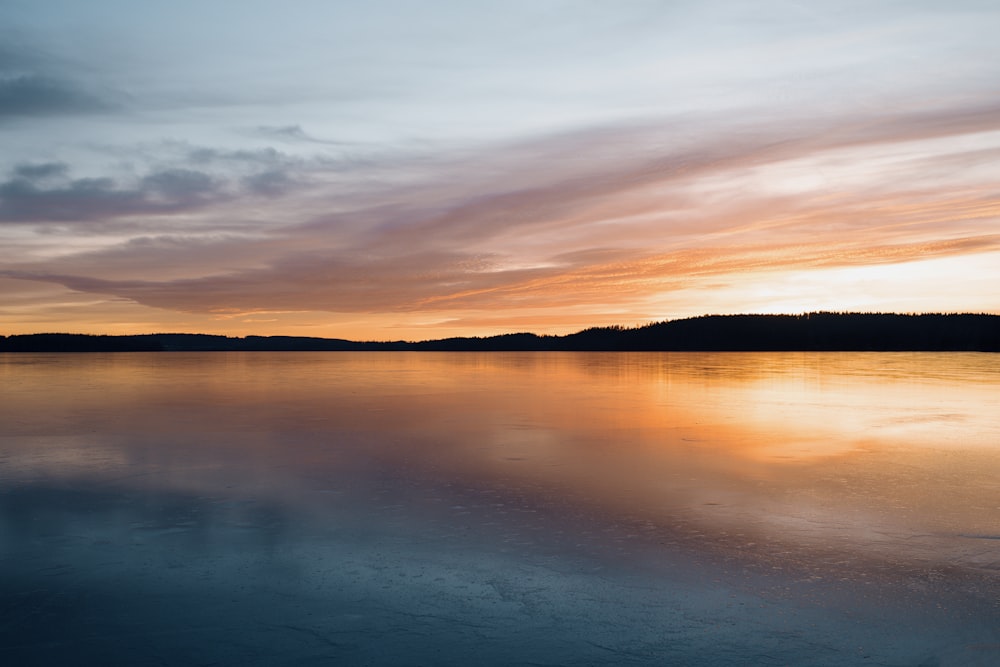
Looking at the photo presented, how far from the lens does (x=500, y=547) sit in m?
7.02

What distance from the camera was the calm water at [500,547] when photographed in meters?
4.92

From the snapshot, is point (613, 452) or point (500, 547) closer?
point (500, 547)

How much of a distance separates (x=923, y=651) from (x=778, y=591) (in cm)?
118

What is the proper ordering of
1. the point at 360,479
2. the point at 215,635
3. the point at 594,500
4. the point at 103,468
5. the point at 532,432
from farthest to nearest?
1. the point at 532,432
2. the point at 103,468
3. the point at 360,479
4. the point at 594,500
5. the point at 215,635

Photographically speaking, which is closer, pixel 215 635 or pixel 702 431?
pixel 215 635

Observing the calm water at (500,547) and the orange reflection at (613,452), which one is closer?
the calm water at (500,547)

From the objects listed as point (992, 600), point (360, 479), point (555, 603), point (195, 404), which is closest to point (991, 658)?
point (992, 600)

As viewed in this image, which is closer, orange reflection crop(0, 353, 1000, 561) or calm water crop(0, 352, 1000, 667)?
calm water crop(0, 352, 1000, 667)

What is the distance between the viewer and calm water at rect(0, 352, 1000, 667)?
492cm

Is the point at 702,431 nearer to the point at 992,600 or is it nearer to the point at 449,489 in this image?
the point at 449,489

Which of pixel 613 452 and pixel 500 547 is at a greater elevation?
pixel 613 452

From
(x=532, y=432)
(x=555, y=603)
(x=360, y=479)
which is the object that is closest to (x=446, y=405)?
(x=532, y=432)

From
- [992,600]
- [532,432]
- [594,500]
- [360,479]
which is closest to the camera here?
[992,600]

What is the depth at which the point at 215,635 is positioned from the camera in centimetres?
502
